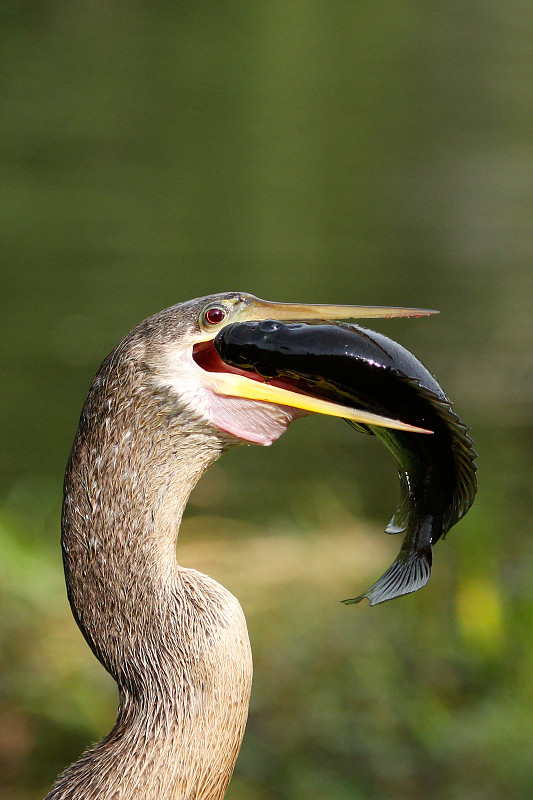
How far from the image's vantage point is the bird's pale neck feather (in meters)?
1.91

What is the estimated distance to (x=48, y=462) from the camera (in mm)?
6902

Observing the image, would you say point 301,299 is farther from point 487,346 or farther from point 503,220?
point 503,220

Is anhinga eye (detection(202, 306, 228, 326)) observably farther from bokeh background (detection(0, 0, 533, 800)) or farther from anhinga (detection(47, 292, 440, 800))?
bokeh background (detection(0, 0, 533, 800))

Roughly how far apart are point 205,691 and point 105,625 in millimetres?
211

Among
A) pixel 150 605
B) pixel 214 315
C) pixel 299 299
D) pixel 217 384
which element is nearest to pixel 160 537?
pixel 150 605

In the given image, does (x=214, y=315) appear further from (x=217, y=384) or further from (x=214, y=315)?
(x=217, y=384)

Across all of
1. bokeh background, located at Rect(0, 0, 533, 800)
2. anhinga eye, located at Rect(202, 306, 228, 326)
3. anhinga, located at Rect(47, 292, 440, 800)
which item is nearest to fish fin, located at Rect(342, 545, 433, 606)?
anhinga, located at Rect(47, 292, 440, 800)

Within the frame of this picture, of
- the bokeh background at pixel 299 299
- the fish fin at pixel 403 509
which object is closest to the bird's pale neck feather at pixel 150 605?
the fish fin at pixel 403 509

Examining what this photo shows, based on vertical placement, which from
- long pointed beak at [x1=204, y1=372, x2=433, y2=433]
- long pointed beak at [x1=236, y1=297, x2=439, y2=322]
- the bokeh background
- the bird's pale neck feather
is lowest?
the bokeh background

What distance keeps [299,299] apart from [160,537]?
694 centimetres

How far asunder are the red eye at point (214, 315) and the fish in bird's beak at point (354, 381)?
5cm

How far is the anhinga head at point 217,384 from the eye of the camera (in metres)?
1.90

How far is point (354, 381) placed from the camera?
1.87m

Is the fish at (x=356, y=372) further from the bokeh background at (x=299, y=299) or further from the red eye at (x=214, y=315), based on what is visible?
the bokeh background at (x=299, y=299)
